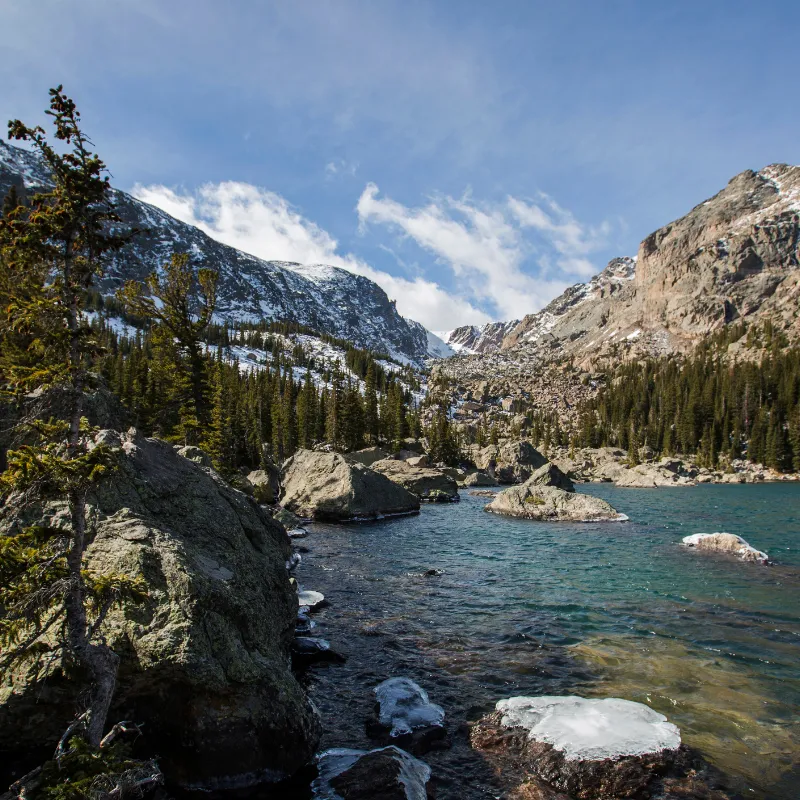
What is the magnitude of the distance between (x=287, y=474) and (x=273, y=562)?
→ 3539 cm

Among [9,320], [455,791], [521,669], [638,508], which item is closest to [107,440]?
[9,320]

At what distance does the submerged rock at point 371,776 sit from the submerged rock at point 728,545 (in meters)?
22.7

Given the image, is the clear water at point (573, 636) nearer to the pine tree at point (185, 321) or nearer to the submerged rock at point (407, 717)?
the submerged rock at point (407, 717)

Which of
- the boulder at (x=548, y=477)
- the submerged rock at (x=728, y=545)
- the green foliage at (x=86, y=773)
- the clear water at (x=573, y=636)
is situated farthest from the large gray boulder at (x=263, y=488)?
the green foliage at (x=86, y=773)

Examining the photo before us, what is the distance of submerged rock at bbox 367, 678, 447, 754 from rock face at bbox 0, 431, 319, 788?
1.71 meters

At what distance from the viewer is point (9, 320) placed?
673 cm

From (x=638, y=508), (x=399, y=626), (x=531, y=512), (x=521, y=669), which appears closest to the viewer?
(x=521, y=669)

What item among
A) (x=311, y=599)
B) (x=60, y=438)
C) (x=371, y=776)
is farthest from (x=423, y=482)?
(x=60, y=438)

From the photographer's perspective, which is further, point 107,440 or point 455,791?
point 107,440

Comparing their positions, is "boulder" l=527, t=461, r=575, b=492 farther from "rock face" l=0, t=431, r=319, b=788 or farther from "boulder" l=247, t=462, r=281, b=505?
"rock face" l=0, t=431, r=319, b=788

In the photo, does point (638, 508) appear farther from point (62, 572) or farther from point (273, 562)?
point (62, 572)

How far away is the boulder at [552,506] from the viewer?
3728 centimetres

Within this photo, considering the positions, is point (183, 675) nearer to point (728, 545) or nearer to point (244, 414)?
point (728, 545)

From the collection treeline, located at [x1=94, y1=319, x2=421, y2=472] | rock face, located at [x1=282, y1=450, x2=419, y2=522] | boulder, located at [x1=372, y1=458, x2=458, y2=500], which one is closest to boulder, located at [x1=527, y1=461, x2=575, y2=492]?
boulder, located at [x1=372, y1=458, x2=458, y2=500]
